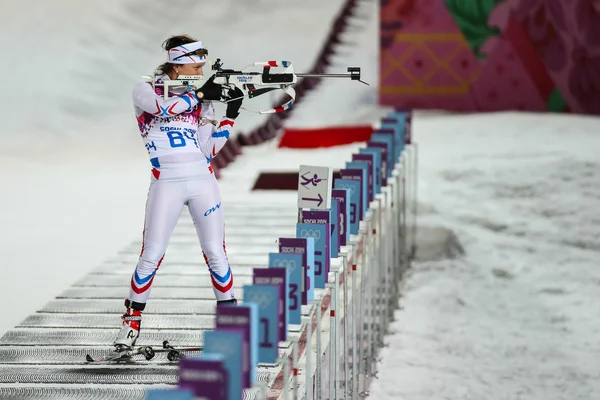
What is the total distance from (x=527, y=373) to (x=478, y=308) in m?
1.23

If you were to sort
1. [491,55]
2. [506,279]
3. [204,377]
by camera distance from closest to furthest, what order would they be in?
[204,377]
[506,279]
[491,55]

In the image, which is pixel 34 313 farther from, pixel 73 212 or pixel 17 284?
pixel 73 212

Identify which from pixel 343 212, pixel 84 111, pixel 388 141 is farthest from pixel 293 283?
pixel 84 111

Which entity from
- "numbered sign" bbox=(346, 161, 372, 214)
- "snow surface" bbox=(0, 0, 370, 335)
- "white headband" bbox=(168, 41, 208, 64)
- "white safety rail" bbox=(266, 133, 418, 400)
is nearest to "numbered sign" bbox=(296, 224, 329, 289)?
"white safety rail" bbox=(266, 133, 418, 400)

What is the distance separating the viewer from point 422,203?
992 centimetres

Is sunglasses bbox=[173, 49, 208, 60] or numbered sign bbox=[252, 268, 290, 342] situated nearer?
numbered sign bbox=[252, 268, 290, 342]

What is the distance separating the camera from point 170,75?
5.58 meters

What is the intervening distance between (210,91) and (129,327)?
3.89ft

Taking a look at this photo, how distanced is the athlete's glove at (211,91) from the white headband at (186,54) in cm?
14

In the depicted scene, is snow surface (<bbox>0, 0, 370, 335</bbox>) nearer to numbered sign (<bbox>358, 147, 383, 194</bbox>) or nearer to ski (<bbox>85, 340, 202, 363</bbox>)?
ski (<bbox>85, 340, 202, 363</bbox>)

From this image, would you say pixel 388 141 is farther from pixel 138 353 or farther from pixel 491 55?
pixel 491 55

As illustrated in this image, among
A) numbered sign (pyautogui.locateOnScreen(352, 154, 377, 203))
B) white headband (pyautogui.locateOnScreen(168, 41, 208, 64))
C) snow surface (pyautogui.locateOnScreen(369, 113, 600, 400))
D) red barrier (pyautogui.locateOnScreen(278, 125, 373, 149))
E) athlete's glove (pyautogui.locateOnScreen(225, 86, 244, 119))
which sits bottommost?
snow surface (pyautogui.locateOnScreen(369, 113, 600, 400))

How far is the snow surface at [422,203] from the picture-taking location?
7.11 meters

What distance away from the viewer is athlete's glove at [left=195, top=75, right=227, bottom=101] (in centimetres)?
545
